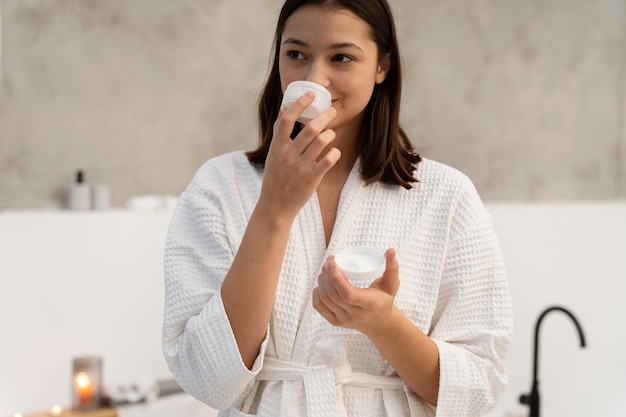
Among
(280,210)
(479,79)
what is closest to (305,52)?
(280,210)

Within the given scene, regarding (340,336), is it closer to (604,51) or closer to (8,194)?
(8,194)

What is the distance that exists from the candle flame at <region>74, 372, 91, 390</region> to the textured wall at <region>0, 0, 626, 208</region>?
0.55 metres

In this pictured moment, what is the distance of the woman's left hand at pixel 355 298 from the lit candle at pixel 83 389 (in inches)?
51.7

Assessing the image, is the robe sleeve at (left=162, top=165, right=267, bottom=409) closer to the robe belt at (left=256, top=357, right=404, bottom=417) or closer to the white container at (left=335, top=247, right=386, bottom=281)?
the robe belt at (left=256, top=357, right=404, bottom=417)

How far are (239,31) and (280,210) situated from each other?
1745mm

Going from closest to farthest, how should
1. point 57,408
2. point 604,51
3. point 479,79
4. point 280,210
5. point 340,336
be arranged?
1. point 280,210
2. point 340,336
3. point 57,408
4. point 479,79
5. point 604,51

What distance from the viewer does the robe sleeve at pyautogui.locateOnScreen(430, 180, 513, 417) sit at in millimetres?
989

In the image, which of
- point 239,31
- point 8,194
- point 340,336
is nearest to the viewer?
point 340,336

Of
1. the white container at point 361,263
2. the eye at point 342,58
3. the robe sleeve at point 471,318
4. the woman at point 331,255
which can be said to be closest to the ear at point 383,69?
the woman at point 331,255

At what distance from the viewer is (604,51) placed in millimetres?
3400

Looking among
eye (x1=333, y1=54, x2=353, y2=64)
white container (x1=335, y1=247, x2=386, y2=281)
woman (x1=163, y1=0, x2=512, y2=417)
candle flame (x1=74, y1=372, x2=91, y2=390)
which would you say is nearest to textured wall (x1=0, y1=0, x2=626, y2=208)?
candle flame (x1=74, y1=372, x2=91, y2=390)

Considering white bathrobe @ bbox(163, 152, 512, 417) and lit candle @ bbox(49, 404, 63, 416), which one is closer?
white bathrobe @ bbox(163, 152, 512, 417)

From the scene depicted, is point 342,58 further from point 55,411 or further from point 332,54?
point 55,411

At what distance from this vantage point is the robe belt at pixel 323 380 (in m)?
0.98
